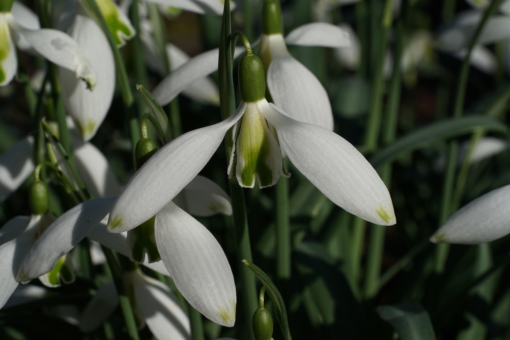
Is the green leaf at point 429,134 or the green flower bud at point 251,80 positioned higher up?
the green flower bud at point 251,80

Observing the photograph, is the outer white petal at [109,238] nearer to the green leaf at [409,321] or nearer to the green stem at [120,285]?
the green stem at [120,285]

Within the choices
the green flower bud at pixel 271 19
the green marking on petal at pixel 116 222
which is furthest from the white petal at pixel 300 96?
the green marking on petal at pixel 116 222

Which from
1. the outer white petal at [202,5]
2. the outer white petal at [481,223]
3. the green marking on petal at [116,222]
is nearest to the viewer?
the green marking on petal at [116,222]

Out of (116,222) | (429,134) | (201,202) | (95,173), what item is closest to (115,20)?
(95,173)

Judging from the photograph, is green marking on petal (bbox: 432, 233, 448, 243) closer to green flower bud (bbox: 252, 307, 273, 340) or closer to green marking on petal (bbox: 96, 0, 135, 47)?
green flower bud (bbox: 252, 307, 273, 340)

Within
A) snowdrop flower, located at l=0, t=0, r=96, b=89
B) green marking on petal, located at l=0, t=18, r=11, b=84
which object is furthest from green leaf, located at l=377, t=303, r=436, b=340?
green marking on petal, located at l=0, t=18, r=11, b=84
